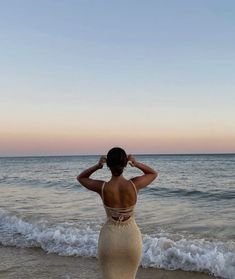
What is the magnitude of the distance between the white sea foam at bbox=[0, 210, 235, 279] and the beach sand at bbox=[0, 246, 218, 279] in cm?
30

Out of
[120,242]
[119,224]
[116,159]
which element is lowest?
[120,242]

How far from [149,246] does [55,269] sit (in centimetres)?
206

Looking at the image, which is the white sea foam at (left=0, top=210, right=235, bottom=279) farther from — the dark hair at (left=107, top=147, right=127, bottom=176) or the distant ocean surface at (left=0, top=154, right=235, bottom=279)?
the dark hair at (left=107, top=147, right=127, bottom=176)

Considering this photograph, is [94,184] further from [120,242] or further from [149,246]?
[149,246]

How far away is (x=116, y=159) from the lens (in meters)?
4.10

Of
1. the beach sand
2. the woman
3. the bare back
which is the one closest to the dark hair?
the woman

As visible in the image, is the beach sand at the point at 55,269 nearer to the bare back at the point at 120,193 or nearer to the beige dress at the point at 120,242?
the beige dress at the point at 120,242

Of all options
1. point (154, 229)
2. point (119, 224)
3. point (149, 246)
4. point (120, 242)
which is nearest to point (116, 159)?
point (119, 224)

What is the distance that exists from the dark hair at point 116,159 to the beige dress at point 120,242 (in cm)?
23

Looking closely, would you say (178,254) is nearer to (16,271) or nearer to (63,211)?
(16,271)

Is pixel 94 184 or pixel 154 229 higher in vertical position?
pixel 94 184

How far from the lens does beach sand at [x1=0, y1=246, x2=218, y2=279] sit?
25.2 ft

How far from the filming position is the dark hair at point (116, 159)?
13.4ft

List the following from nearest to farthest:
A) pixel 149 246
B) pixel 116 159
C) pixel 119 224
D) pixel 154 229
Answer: pixel 116 159, pixel 119 224, pixel 149 246, pixel 154 229
